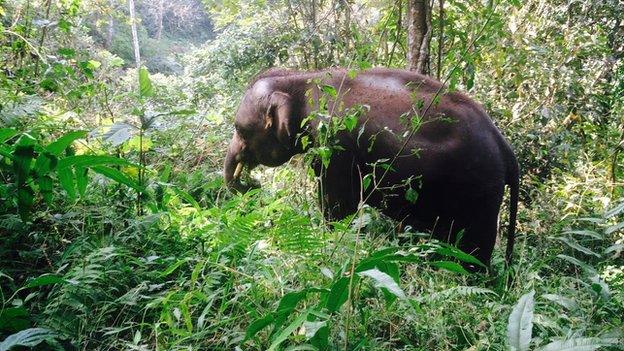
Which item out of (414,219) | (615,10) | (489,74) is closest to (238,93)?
(489,74)

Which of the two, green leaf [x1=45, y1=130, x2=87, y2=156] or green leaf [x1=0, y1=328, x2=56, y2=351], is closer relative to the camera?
green leaf [x1=0, y1=328, x2=56, y2=351]

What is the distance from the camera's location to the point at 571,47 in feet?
15.7

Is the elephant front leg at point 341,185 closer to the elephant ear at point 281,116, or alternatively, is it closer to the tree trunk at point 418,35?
the elephant ear at point 281,116

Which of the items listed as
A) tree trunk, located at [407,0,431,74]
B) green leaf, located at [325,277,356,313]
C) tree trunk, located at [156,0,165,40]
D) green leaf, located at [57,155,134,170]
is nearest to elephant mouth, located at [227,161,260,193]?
tree trunk, located at [407,0,431,74]

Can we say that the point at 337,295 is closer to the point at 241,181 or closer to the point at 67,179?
the point at 67,179

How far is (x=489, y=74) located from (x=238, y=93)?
290 cm

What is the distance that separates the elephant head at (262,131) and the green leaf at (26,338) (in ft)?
8.85

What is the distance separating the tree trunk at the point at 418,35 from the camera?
4.32 metres

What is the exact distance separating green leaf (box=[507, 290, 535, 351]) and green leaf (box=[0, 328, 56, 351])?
1.27 meters

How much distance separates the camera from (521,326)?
57.8 inches

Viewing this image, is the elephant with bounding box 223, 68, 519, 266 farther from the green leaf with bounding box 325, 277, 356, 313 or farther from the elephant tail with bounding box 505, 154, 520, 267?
the green leaf with bounding box 325, 277, 356, 313

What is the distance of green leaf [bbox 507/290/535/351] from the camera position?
1422 mm

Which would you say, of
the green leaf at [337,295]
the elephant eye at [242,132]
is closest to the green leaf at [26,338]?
the green leaf at [337,295]

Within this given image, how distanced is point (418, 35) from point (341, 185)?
1.36m
